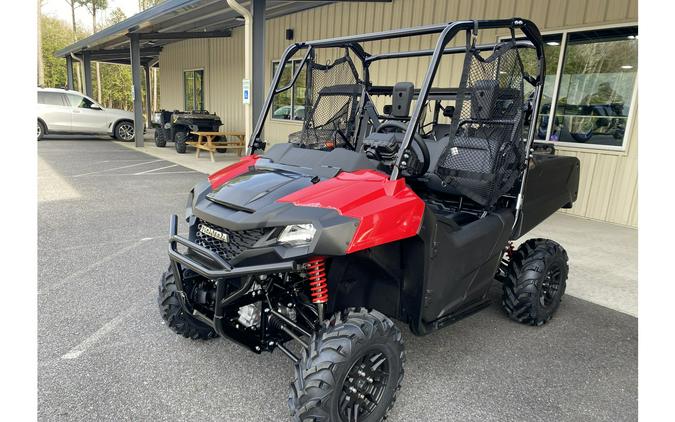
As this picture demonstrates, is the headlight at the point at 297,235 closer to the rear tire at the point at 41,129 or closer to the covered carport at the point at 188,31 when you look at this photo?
the covered carport at the point at 188,31

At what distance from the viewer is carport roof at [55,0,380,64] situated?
9.72m

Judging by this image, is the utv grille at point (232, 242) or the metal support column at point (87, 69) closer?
the utv grille at point (232, 242)

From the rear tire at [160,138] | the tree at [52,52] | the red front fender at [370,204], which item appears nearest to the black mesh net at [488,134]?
the red front fender at [370,204]

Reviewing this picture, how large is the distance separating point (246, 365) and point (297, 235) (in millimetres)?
1095

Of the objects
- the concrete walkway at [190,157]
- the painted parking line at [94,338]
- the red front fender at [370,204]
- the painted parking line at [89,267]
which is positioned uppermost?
the red front fender at [370,204]

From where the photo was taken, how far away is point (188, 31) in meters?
14.2

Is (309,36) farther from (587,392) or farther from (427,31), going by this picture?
(587,392)

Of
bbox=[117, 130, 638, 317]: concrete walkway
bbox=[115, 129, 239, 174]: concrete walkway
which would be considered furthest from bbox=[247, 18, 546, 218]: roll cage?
bbox=[115, 129, 239, 174]: concrete walkway

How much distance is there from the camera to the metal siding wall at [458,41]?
602 cm

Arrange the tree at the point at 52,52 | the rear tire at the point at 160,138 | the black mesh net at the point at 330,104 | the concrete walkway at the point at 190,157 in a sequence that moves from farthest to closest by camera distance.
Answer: the tree at the point at 52,52 → the rear tire at the point at 160,138 → the concrete walkway at the point at 190,157 → the black mesh net at the point at 330,104

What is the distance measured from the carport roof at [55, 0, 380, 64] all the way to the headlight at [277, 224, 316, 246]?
7790 millimetres

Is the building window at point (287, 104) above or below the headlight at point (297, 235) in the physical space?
above

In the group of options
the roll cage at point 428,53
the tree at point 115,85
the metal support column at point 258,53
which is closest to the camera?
the roll cage at point 428,53

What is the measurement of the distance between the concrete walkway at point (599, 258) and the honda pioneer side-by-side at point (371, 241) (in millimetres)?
747
